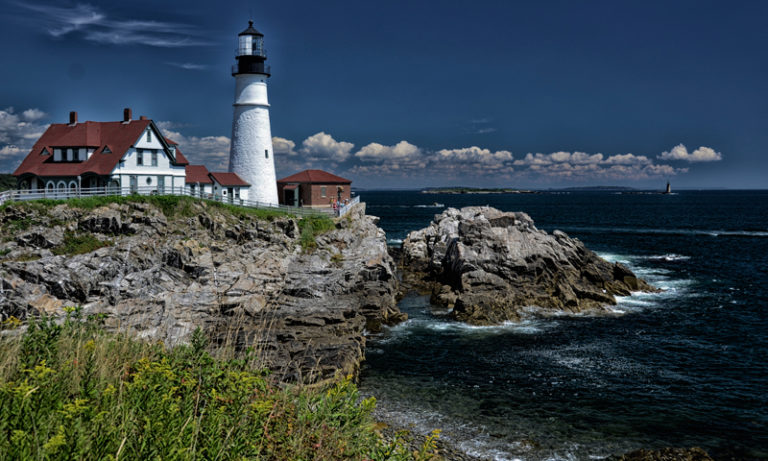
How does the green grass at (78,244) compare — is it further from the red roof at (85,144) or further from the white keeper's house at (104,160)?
the red roof at (85,144)

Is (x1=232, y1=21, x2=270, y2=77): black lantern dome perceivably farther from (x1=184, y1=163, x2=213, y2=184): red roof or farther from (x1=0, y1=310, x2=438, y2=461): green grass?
(x1=0, y1=310, x2=438, y2=461): green grass

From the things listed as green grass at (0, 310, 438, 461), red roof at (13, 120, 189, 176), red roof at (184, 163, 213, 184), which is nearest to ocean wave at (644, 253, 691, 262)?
red roof at (184, 163, 213, 184)

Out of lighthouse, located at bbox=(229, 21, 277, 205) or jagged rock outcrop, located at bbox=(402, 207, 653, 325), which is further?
lighthouse, located at bbox=(229, 21, 277, 205)

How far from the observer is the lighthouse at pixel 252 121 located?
44.1 meters

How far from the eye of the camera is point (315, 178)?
169 feet

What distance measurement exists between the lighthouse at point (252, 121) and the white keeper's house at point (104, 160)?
15.3ft

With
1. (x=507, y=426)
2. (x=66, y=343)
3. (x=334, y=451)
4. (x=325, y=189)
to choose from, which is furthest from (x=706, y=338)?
(x=325, y=189)

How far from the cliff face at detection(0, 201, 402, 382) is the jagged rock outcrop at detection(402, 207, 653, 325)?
4575mm

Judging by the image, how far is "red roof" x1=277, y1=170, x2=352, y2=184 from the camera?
5125 centimetres

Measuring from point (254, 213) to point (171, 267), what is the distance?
1036 centimetres

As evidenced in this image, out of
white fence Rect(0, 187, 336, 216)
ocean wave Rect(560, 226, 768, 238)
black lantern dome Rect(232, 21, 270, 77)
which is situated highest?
black lantern dome Rect(232, 21, 270, 77)

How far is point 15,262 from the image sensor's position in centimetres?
2528

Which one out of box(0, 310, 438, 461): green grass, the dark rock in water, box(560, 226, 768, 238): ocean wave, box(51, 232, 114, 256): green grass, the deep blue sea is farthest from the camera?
box(560, 226, 768, 238): ocean wave

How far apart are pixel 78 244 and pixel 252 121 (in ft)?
62.6
